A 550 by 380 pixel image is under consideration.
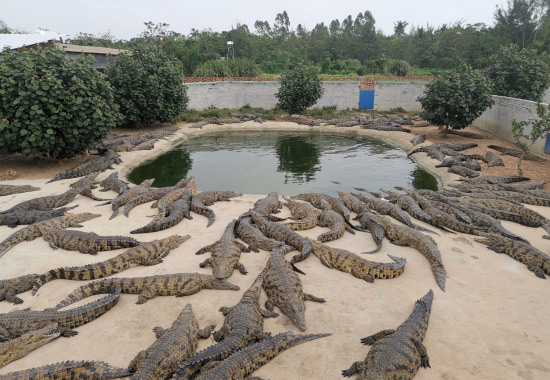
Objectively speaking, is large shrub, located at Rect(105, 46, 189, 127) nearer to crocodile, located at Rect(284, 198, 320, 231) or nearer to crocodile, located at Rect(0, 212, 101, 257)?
crocodile, located at Rect(0, 212, 101, 257)

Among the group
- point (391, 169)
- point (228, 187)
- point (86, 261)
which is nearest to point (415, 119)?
point (391, 169)

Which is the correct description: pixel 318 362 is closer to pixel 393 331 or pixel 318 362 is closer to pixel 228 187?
pixel 393 331

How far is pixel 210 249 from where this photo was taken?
6734 millimetres

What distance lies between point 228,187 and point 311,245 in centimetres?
613

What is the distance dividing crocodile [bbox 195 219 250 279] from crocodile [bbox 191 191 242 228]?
155 cm

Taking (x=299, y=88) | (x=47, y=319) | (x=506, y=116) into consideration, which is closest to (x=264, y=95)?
(x=299, y=88)

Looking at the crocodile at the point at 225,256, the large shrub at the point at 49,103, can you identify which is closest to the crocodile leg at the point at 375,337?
the crocodile at the point at 225,256

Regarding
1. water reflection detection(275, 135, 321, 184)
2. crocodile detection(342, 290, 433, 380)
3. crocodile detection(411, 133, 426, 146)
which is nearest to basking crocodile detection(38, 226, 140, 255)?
crocodile detection(342, 290, 433, 380)

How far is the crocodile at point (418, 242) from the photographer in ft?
19.6

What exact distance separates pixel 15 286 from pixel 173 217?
3.41 meters

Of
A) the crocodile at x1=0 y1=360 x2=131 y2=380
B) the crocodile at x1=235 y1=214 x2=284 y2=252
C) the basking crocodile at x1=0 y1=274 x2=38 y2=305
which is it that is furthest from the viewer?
the crocodile at x1=235 y1=214 x2=284 y2=252

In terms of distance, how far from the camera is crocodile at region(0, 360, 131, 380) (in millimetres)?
3576

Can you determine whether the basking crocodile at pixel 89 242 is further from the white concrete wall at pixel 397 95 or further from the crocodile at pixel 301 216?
the white concrete wall at pixel 397 95

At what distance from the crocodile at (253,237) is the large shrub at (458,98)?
44.5 feet
